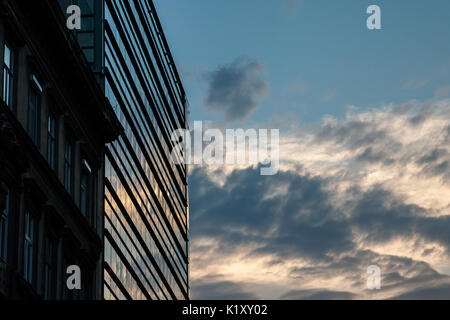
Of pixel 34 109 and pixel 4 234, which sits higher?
pixel 34 109

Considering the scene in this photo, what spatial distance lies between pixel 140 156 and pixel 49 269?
1479 inches

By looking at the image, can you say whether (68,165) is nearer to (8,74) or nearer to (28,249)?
(28,249)

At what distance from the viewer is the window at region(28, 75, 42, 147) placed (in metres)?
37.4

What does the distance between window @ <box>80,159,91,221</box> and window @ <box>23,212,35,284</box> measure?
10105 mm

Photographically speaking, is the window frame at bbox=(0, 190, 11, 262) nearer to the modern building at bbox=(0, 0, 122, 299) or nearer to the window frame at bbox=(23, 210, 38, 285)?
the modern building at bbox=(0, 0, 122, 299)

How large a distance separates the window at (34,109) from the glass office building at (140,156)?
18300mm

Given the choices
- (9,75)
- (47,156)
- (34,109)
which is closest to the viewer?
(9,75)

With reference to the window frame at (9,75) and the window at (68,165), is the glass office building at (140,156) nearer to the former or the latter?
the window at (68,165)

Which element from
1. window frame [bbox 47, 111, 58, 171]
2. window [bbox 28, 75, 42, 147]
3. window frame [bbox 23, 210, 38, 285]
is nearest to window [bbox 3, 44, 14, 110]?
window [bbox 28, 75, 42, 147]

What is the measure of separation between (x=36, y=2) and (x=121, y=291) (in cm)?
2948

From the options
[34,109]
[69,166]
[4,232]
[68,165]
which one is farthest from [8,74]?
[69,166]

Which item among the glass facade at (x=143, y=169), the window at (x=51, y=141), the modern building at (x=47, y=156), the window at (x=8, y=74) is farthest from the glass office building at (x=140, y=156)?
the window at (x=8, y=74)

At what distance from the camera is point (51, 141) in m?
40.9

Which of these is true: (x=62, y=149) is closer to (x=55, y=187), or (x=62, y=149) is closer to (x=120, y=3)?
(x=55, y=187)
